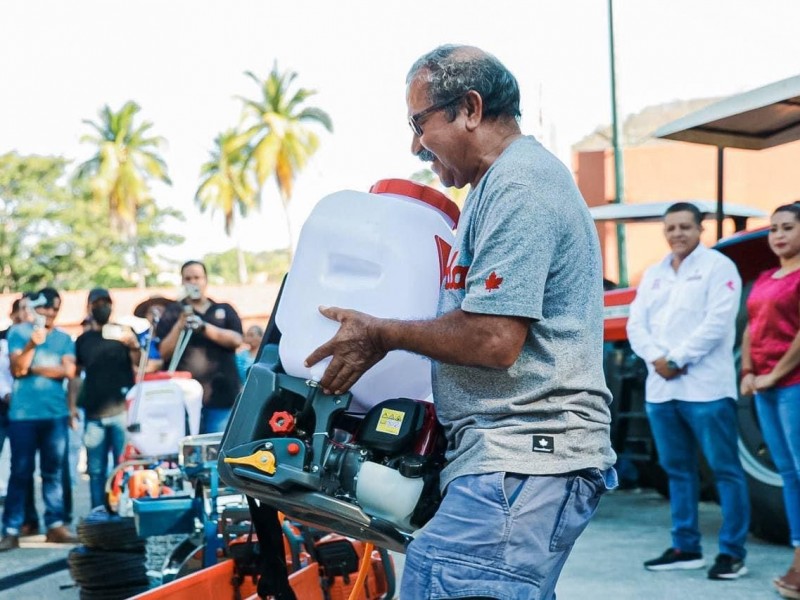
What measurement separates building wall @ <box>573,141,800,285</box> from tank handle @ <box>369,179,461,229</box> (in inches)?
623

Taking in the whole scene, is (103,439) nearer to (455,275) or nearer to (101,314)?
(101,314)

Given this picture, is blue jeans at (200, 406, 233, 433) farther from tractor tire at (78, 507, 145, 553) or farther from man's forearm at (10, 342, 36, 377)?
man's forearm at (10, 342, 36, 377)

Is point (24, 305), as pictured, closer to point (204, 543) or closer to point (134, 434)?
point (134, 434)

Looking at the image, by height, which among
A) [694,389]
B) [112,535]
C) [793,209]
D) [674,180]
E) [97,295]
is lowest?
[112,535]

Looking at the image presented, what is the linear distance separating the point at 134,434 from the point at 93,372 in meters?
2.77

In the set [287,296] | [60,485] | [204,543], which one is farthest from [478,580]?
[60,485]

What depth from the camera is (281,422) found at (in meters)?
2.43

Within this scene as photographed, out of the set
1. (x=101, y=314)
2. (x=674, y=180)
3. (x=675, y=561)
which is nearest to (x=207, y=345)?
(x=101, y=314)

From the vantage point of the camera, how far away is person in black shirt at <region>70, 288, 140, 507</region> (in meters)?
8.27

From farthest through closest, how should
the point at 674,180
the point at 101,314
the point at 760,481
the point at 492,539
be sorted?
the point at 674,180, the point at 101,314, the point at 760,481, the point at 492,539

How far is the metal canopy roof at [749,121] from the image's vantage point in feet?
18.0

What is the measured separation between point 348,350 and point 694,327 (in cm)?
403

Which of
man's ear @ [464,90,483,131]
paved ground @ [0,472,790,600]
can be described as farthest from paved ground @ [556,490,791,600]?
man's ear @ [464,90,483,131]

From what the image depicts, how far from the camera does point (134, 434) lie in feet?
19.1
